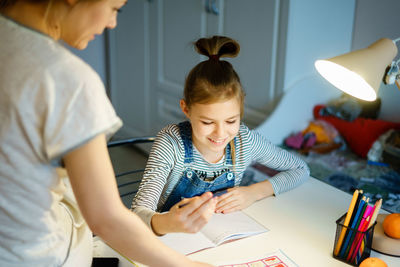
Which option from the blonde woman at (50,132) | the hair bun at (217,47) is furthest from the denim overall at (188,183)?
the blonde woman at (50,132)

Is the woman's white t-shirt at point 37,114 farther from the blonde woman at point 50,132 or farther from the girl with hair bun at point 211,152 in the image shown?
the girl with hair bun at point 211,152

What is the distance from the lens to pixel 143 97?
3.21m

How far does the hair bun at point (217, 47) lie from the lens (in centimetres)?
121

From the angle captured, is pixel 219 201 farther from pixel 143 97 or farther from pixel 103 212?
pixel 143 97

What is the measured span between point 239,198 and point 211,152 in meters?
0.19

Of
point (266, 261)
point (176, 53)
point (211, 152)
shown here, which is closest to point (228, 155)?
point (211, 152)

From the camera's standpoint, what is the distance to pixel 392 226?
1007 mm

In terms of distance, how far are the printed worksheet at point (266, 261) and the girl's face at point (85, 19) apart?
57 cm

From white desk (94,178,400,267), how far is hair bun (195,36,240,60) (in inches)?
17.5

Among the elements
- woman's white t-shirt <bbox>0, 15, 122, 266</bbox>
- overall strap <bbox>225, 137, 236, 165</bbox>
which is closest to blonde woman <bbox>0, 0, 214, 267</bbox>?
woman's white t-shirt <bbox>0, 15, 122, 266</bbox>

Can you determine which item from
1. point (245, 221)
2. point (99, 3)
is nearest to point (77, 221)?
point (99, 3)

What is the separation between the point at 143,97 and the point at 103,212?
2644 mm

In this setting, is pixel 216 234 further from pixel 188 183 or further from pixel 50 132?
pixel 50 132

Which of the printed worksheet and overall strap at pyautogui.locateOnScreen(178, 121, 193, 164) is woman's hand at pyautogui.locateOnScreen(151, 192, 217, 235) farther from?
overall strap at pyautogui.locateOnScreen(178, 121, 193, 164)
